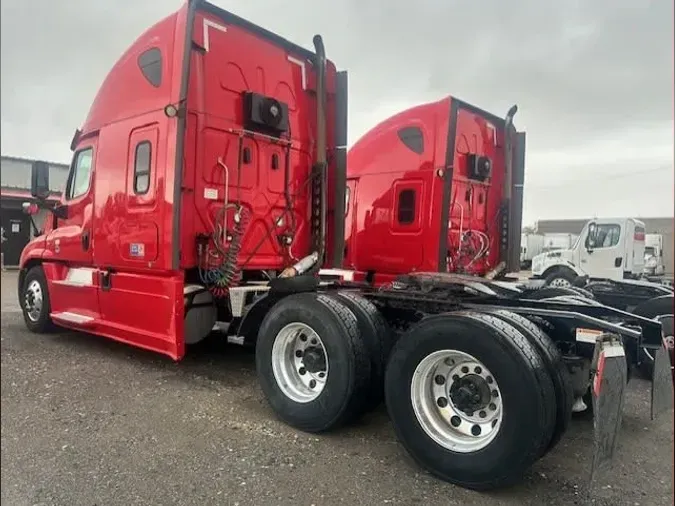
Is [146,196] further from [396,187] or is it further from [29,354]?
[396,187]

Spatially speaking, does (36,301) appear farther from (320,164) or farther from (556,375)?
(556,375)

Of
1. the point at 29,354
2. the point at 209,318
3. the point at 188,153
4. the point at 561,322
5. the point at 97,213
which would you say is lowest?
the point at 29,354

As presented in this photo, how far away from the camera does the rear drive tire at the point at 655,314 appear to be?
139 inches

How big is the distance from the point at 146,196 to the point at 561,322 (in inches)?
152

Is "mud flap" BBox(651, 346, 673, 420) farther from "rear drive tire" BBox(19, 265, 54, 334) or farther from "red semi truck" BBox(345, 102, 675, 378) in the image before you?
"rear drive tire" BBox(19, 265, 54, 334)

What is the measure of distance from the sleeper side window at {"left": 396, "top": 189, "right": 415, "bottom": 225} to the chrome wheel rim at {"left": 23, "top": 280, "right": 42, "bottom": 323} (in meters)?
4.87

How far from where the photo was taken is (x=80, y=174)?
6.35m

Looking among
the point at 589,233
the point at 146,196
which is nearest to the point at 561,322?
the point at 146,196

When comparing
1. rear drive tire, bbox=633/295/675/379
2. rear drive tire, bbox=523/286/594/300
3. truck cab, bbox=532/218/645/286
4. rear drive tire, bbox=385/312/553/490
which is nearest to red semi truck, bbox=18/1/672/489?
rear drive tire, bbox=385/312/553/490

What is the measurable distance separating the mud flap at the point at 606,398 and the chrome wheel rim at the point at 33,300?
664 centimetres

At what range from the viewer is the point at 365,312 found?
3971 millimetres

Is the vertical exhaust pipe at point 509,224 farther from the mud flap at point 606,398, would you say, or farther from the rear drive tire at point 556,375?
the mud flap at point 606,398

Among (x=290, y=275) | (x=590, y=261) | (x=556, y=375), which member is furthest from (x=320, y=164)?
(x=590, y=261)

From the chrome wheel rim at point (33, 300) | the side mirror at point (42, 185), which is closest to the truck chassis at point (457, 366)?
the side mirror at point (42, 185)
